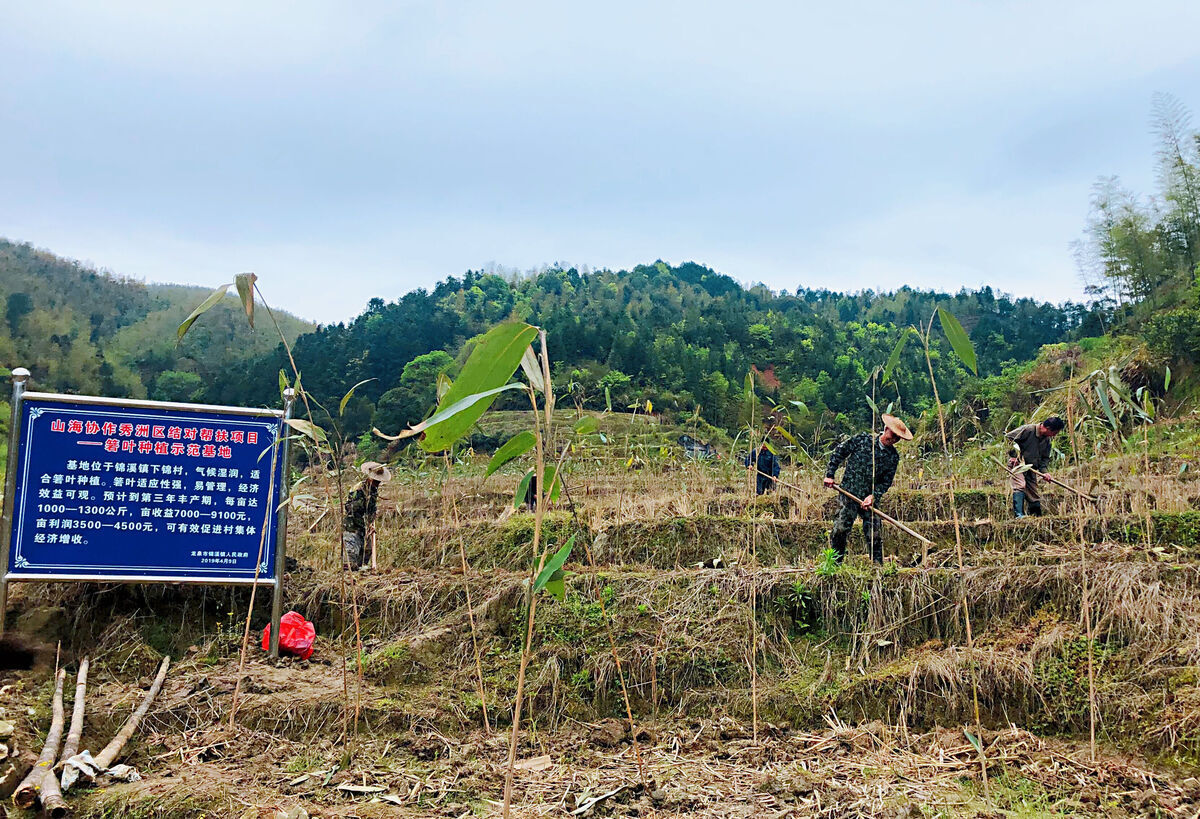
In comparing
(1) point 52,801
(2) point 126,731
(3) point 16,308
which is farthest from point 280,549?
(3) point 16,308

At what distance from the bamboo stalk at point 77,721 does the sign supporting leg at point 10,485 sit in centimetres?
57

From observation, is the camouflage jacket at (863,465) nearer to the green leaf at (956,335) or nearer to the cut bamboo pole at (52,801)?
the green leaf at (956,335)

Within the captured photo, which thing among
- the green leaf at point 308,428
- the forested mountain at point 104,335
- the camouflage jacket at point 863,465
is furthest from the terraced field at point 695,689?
the forested mountain at point 104,335

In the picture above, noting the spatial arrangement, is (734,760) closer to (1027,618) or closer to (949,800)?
(949,800)

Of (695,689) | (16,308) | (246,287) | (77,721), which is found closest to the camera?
(246,287)

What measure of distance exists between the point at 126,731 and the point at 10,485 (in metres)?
1.73

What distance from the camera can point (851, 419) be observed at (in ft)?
85.0

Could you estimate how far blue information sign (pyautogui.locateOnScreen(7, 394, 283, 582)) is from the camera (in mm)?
4625

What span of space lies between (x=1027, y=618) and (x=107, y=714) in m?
5.06

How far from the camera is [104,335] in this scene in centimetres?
4238

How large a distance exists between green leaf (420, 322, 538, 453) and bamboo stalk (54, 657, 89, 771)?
10.3ft

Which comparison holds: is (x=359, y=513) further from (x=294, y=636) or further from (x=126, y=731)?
(x=126, y=731)

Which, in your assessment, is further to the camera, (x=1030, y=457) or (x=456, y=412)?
(x=1030, y=457)

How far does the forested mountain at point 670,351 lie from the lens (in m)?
29.7
